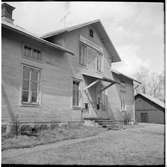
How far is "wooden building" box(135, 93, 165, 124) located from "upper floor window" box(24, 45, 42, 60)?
58.3ft

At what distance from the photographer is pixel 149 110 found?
24234 millimetres

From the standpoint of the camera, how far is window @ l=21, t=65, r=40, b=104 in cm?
A: 840

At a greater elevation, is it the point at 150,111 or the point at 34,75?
the point at 34,75

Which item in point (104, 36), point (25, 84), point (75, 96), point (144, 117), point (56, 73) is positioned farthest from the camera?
point (144, 117)

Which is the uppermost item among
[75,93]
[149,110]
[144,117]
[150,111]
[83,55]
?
[83,55]

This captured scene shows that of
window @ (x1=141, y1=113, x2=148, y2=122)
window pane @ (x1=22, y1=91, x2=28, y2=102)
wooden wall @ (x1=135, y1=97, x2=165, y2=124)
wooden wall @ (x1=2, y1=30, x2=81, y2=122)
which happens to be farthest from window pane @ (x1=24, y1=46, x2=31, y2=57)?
window @ (x1=141, y1=113, x2=148, y2=122)

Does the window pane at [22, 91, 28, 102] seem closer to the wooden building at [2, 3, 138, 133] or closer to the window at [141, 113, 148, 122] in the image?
the wooden building at [2, 3, 138, 133]

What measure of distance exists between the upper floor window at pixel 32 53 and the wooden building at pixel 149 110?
17785 millimetres

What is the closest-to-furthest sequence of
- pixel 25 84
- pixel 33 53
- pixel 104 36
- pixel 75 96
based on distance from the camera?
pixel 25 84 < pixel 33 53 < pixel 75 96 < pixel 104 36

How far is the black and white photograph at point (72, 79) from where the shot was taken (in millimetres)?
4398

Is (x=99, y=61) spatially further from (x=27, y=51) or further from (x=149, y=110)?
(x=149, y=110)

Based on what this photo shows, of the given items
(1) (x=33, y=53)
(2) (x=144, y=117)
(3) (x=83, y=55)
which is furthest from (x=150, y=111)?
(1) (x=33, y=53)

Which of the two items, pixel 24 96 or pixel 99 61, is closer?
pixel 24 96

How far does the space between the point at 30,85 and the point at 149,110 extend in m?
18.8
